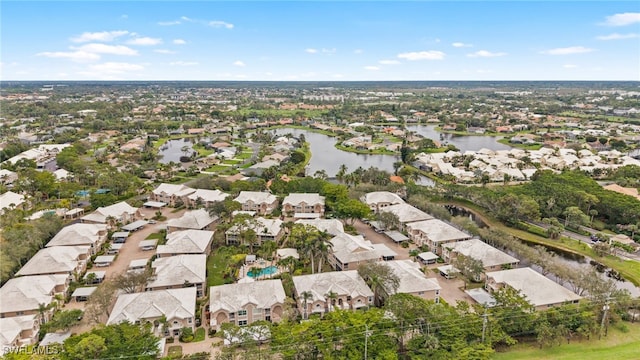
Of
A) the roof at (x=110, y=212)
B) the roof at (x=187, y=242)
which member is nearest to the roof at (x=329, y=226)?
the roof at (x=187, y=242)

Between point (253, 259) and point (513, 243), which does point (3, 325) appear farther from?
point (513, 243)

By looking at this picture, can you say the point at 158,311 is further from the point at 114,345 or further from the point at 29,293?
the point at 29,293

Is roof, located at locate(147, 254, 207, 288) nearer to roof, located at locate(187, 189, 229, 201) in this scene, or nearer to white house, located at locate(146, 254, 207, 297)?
white house, located at locate(146, 254, 207, 297)

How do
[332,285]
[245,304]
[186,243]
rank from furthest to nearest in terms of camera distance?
[186,243] → [332,285] → [245,304]

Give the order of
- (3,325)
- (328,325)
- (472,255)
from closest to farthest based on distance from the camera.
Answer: (328,325) → (3,325) → (472,255)

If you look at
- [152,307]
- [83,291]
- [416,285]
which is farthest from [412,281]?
[83,291]

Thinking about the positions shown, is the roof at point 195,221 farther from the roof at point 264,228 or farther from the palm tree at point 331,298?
the palm tree at point 331,298

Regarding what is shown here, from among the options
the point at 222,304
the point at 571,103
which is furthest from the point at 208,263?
the point at 571,103
